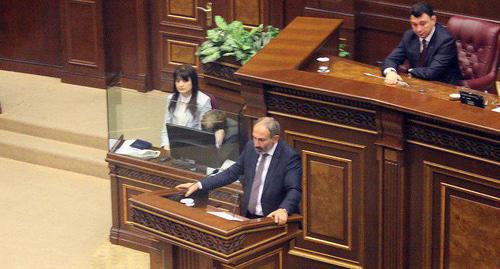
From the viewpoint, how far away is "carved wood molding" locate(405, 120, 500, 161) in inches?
290

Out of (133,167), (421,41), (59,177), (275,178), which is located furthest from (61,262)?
(421,41)

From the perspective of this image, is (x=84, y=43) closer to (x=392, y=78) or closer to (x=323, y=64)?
(x=323, y=64)

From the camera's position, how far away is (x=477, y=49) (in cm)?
899

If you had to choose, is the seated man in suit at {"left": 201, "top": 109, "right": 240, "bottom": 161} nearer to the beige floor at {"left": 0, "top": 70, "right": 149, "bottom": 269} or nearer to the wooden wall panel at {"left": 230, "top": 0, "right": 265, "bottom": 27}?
the beige floor at {"left": 0, "top": 70, "right": 149, "bottom": 269}

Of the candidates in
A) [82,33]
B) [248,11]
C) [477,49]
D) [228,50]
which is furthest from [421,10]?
[82,33]

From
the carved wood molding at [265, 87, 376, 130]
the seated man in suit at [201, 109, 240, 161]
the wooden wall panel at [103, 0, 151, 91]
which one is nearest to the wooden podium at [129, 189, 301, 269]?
the carved wood molding at [265, 87, 376, 130]

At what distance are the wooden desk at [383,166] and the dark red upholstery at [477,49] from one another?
673 mm

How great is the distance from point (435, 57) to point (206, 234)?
245 centimetres

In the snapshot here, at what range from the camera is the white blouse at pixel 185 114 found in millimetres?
8758

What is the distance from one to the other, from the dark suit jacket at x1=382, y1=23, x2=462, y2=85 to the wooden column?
881 mm

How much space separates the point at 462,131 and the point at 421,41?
144 cm

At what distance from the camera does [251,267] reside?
7219mm

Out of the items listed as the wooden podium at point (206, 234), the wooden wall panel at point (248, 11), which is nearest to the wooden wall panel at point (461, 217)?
the wooden podium at point (206, 234)

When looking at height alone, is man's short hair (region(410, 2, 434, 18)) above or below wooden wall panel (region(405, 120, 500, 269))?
above
